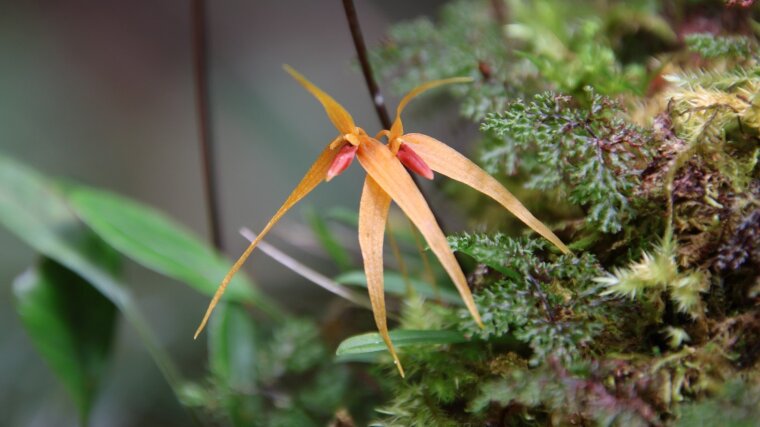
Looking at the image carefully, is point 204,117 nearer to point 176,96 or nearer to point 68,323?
point 68,323

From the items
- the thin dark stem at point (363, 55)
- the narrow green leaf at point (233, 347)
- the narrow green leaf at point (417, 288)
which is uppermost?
the thin dark stem at point (363, 55)

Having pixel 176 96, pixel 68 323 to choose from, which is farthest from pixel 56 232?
pixel 176 96

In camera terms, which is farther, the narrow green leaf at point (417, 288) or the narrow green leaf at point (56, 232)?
the narrow green leaf at point (56, 232)

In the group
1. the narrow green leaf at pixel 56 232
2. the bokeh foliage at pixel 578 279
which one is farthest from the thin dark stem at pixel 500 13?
the narrow green leaf at pixel 56 232

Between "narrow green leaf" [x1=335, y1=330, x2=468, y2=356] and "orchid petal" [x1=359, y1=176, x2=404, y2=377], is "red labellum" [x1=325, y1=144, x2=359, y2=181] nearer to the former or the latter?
"orchid petal" [x1=359, y1=176, x2=404, y2=377]

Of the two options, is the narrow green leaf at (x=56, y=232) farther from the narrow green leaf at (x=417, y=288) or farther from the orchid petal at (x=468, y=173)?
the orchid petal at (x=468, y=173)

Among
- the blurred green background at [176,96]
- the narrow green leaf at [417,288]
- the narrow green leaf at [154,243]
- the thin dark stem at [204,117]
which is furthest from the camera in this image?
the blurred green background at [176,96]

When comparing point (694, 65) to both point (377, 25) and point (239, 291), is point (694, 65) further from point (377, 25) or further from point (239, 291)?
point (377, 25)
